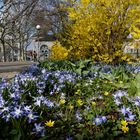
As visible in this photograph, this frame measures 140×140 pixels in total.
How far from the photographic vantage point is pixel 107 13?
8.93 meters

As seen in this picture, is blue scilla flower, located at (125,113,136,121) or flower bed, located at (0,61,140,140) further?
blue scilla flower, located at (125,113,136,121)

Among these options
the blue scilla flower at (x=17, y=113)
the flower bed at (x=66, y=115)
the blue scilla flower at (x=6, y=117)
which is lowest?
the flower bed at (x=66, y=115)

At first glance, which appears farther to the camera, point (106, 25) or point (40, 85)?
point (106, 25)

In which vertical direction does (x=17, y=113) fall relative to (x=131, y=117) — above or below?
above

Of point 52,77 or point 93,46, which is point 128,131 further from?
point 93,46

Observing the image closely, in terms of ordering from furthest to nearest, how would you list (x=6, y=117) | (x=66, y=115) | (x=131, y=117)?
(x=66, y=115) < (x=131, y=117) < (x=6, y=117)

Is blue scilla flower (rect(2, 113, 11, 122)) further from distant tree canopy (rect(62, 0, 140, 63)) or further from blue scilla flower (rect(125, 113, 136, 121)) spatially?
distant tree canopy (rect(62, 0, 140, 63))

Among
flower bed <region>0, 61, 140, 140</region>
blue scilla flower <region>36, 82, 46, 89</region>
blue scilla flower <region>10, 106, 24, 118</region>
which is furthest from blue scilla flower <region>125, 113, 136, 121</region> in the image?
blue scilla flower <region>36, 82, 46, 89</region>

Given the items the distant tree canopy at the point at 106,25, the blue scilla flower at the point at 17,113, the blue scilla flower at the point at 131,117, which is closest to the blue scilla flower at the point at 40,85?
the blue scilla flower at the point at 131,117

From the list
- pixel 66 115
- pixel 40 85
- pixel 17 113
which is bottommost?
pixel 66 115

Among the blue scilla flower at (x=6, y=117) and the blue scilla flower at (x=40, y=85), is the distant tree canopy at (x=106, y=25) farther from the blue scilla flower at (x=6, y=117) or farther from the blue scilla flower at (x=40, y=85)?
the blue scilla flower at (x=6, y=117)

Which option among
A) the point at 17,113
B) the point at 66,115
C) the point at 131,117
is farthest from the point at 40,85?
the point at 17,113

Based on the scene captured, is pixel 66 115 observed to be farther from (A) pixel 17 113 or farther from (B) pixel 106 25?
(B) pixel 106 25

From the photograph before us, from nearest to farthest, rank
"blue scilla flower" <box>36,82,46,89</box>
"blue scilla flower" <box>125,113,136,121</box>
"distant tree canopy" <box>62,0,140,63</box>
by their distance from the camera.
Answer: "blue scilla flower" <box>125,113,136,121</box>, "blue scilla flower" <box>36,82,46,89</box>, "distant tree canopy" <box>62,0,140,63</box>
